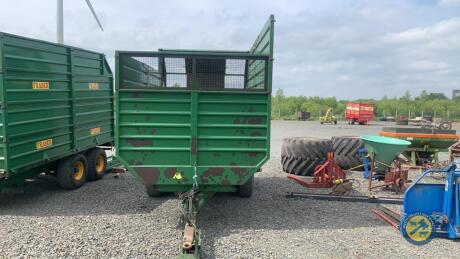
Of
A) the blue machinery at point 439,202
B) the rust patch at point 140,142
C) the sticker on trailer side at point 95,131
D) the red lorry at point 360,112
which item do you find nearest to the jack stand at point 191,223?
the rust patch at point 140,142

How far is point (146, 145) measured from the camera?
544 cm

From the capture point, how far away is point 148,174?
5.43 metres

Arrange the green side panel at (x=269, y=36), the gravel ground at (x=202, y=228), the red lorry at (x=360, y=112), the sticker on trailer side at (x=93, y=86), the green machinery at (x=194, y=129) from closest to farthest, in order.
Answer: the gravel ground at (x=202, y=228) → the green side panel at (x=269, y=36) → the green machinery at (x=194, y=129) → the sticker on trailer side at (x=93, y=86) → the red lorry at (x=360, y=112)

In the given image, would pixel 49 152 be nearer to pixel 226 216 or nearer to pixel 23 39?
pixel 23 39

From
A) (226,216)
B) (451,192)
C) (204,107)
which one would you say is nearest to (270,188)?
(226,216)

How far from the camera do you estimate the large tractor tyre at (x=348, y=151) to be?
9.66 metres

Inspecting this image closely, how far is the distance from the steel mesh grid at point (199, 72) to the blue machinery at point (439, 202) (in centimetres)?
250

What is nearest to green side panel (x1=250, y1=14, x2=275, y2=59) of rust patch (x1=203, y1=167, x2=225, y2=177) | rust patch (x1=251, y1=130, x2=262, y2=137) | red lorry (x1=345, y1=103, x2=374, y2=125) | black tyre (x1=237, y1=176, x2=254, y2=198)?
rust patch (x1=251, y1=130, x2=262, y2=137)

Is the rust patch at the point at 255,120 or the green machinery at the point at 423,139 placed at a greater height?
the rust patch at the point at 255,120

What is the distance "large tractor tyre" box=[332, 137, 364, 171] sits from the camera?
380 inches

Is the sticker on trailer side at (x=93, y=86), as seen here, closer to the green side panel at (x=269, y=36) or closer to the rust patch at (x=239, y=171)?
the green side panel at (x=269, y=36)

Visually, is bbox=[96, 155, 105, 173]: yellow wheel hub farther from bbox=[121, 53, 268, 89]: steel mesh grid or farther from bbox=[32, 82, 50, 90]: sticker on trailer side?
bbox=[121, 53, 268, 89]: steel mesh grid

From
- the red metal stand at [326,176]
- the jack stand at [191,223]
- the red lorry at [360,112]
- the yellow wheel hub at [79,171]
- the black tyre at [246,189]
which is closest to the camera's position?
the jack stand at [191,223]

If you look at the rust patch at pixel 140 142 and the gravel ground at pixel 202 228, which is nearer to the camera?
the gravel ground at pixel 202 228
